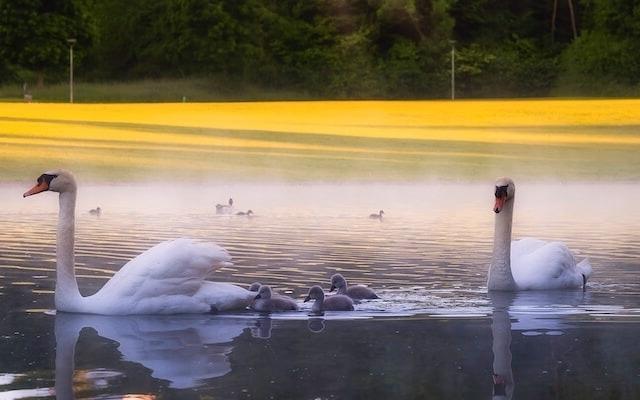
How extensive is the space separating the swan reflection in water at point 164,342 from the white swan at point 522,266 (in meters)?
2.00

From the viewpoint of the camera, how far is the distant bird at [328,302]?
827 cm

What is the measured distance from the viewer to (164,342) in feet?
23.7

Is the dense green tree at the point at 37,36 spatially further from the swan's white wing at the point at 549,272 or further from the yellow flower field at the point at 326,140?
the swan's white wing at the point at 549,272

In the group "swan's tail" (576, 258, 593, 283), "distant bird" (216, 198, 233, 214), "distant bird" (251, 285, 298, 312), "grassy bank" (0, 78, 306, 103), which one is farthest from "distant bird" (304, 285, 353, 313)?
"grassy bank" (0, 78, 306, 103)

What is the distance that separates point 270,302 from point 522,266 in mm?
2261

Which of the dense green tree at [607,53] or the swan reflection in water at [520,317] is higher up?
the dense green tree at [607,53]

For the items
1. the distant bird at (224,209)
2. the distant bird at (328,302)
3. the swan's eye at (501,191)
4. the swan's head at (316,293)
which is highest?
the swan's eye at (501,191)

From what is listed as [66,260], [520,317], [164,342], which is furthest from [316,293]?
[66,260]

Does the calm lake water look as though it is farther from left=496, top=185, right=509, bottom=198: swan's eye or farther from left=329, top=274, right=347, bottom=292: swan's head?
left=496, top=185, right=509, bottom=198: swan's eye

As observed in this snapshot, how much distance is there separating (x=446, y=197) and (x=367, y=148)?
1021 cm

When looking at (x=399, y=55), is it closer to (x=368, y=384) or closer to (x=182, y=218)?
(x=182, y=218)

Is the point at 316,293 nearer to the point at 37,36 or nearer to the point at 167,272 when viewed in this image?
the point at 167,272

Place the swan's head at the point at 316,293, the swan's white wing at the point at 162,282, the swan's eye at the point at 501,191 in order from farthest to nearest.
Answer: the swan's eye at the point at 501,191, the swan's head at the point at 316,293, the swan's white wing at the point at 162,282

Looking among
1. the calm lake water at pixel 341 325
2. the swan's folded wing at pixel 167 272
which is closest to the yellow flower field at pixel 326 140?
the calm lake water at pixel 341 325
